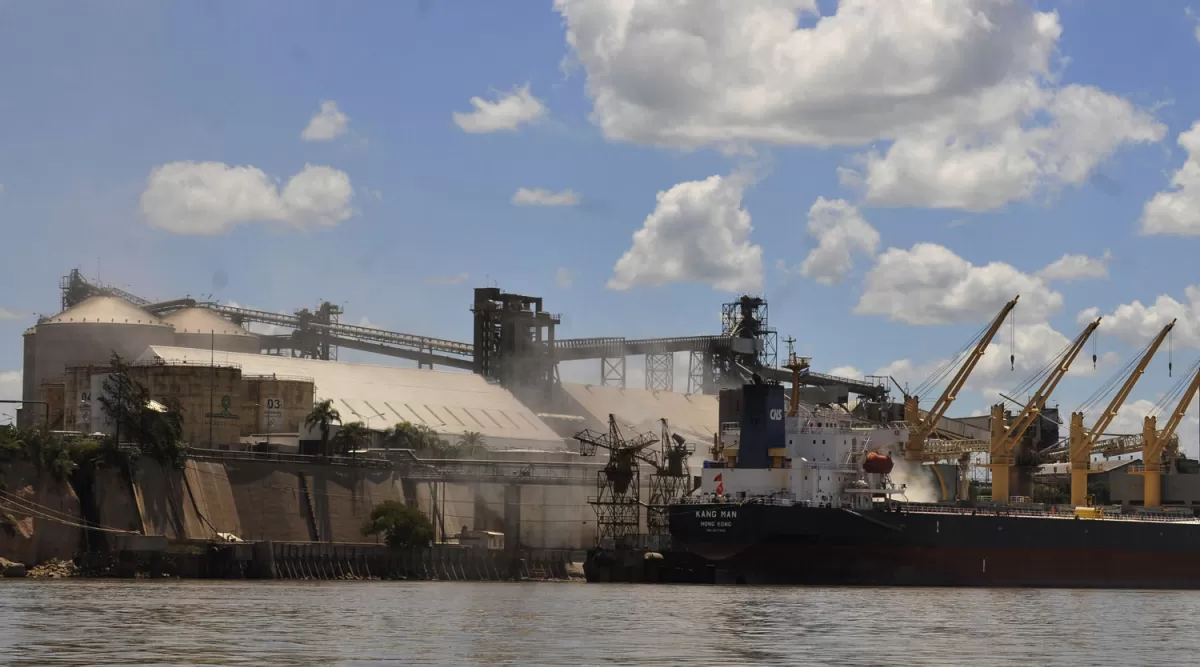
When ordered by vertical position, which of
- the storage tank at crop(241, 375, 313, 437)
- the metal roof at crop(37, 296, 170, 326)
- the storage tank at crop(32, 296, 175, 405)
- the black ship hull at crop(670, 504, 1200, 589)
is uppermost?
the metal roof at crop(37, 296, 170, 326)

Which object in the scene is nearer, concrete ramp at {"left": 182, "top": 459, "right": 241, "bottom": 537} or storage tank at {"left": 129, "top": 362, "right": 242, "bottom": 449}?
concrete ramp at {"left": 182, "top": 459, "right": 241, "bottom": 537}

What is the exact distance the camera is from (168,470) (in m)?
106

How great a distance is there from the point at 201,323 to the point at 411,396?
103ft

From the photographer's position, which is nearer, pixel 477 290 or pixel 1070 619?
pixel 1070 619

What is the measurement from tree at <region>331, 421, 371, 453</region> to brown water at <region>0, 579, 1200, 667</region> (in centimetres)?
4510

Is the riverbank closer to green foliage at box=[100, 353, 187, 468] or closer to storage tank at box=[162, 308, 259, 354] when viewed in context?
green foliage at box=[100, 353, 187, 468]

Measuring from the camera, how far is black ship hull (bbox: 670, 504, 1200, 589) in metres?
96.8

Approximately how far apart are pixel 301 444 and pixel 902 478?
143 ft

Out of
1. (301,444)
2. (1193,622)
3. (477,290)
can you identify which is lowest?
(1193,622)

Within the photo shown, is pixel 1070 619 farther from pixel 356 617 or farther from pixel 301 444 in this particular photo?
pixel 301 444

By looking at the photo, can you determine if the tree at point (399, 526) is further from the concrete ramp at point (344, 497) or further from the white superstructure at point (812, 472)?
the white superstructure at point (812, 472)

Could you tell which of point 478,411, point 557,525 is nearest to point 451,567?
point 557,525

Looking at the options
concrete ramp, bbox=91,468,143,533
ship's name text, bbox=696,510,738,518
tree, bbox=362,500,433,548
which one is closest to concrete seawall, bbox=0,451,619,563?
concrete ramp, bbox=91,468,143,533

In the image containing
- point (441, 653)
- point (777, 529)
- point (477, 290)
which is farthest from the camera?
point (477, 290)
